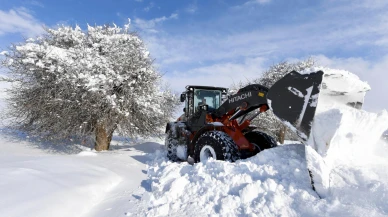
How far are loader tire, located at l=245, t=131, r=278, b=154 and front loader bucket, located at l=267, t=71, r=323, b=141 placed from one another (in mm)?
1818

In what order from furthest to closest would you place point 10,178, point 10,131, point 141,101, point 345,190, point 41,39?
point 10,131
point 41,39
point 141,101
point 10,178
point 345,190

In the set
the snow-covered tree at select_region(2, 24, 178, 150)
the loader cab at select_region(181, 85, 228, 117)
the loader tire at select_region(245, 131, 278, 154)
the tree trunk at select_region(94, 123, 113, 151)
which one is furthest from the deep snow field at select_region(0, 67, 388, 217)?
the tree trunk at select_region(94, 123, 113, 151)

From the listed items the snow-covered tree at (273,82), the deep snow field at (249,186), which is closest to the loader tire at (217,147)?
the deep snow field at (249,186)

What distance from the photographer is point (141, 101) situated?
882 cm

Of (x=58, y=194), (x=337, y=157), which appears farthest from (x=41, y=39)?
(x=337, y=157)

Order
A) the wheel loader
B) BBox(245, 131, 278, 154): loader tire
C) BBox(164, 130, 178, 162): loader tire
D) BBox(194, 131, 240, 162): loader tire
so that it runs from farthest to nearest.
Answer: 1. BBox(164, 130, 178, 162): loader tire
2. BBox(245, 131, 278, 154): loader tire
3. BBox(194, 131, 240, 162): loader tire
4. the wheel loader

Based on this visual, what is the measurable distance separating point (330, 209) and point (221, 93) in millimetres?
5448

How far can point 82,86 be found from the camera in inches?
327

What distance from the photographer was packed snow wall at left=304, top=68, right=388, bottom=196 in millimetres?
3586

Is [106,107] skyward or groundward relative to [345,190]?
skyward

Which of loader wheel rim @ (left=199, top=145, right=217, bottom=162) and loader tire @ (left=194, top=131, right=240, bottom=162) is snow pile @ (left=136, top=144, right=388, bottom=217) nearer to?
loader tire @ (left=194, top=131, right=240, bottom=162)

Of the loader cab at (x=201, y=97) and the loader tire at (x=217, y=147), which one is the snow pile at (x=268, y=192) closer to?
the loader tire at (x=217, y=147)

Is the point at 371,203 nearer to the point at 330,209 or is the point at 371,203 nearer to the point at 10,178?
the point at 330,209

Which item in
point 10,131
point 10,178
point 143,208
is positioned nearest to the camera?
point 143,208
